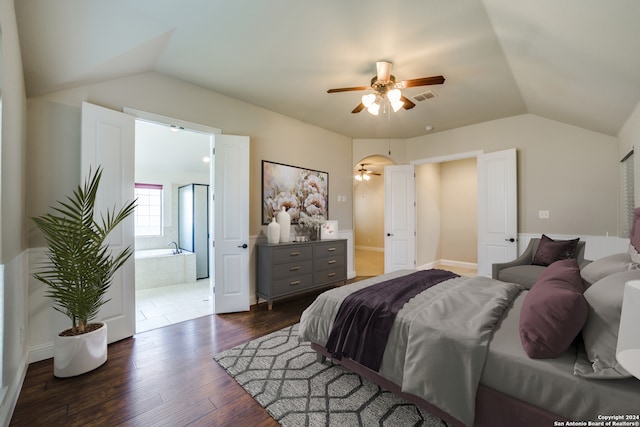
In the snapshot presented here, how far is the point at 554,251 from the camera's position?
11.1ft

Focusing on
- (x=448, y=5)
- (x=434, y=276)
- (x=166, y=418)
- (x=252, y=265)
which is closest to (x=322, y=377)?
(x=166, y=418)

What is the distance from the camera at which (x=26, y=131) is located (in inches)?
90.2

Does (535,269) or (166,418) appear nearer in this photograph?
(166,418)

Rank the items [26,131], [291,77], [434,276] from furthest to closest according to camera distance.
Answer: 1. [291,77]
2. [434,276]
3. [26,131]

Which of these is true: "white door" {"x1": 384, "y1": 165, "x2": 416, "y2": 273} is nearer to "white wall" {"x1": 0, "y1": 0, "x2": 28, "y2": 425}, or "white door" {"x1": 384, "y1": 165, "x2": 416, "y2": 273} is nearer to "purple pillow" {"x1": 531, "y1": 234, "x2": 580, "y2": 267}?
"purple pillow" {"x1": 531, "y1": 234, "x2": 580, "y2": 267}

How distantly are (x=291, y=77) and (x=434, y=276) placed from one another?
266 centimetres

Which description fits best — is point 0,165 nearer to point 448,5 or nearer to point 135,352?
point 135,352

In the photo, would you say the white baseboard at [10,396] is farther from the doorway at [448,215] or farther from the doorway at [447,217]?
the doorway at [448,215]

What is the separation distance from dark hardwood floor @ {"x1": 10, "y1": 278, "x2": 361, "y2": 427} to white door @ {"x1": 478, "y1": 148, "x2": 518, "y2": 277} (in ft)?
12.7

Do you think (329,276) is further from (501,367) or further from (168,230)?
(168,230)

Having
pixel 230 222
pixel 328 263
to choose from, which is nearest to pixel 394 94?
pixel 230 222

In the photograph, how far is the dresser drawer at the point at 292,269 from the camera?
358 cm

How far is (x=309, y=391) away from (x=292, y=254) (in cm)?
199

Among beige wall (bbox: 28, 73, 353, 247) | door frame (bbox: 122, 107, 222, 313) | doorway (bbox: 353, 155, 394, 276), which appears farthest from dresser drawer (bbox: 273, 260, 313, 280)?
doorway (bbox: 353, 155, 394, 276)
